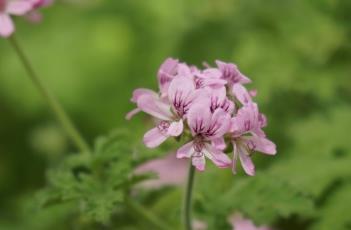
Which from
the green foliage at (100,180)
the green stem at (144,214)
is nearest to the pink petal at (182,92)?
the green foliage at (100,180)

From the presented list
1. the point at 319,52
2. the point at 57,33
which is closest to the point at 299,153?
the point at 319,52

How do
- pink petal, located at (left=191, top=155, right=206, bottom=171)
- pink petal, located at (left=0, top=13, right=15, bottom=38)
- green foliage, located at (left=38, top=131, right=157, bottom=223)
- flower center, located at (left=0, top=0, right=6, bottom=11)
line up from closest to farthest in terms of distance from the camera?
pink petal, located at (left=191, top=155, right=206, bottom=171)
green foliage, located at (left=38, top=131, right=157, bottom=223)
pink petal, located at (left=0, top=13, right=15, bottom=38)
flower center, located at (left=0, top=0, right=6, bottom=11)

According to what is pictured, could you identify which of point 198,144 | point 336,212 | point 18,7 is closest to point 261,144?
point 198,144

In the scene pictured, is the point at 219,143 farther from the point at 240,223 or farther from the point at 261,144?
the point at 240,223

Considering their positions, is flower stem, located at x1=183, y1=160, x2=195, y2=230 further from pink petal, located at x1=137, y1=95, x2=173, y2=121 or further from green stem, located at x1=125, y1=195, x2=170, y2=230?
green stem, located at x1=125, y1=195, x2=170, y2=230

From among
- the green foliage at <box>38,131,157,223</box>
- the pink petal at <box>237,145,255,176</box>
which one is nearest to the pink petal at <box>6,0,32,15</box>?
the green foliage at <box>38,131,157,223</box>

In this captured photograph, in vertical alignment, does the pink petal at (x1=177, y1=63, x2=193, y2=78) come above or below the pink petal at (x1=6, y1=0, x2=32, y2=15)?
below

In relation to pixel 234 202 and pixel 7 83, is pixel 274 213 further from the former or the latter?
pixel 7 83
